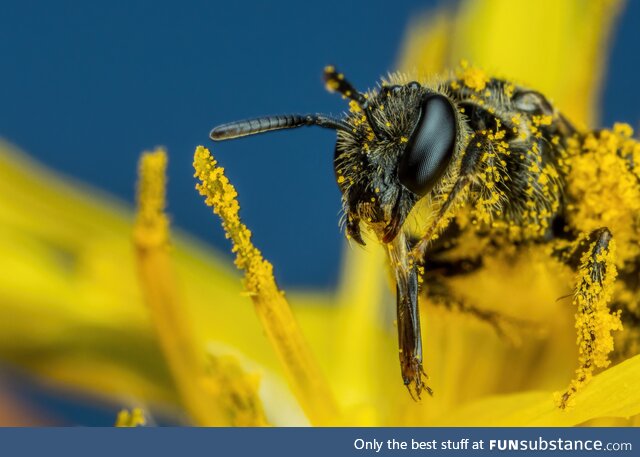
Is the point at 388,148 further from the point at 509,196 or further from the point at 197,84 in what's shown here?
the point at 197,84

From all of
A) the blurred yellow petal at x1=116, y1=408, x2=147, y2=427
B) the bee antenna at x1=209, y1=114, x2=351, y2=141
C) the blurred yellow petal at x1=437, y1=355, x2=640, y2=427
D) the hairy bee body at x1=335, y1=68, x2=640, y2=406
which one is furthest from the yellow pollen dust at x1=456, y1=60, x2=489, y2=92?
the blurred yellow petal at x1=116, y1=408, x2=147, y2=427

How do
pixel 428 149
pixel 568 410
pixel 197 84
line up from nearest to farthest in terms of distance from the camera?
pixel 428 149 → pixel 568 410 → pixel 197 84

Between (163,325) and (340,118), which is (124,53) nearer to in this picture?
(163,325)

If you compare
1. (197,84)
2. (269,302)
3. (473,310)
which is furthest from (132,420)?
(197,84)

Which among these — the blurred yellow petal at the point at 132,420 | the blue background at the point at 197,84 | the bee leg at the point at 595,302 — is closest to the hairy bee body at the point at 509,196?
the bee leg at the point at 595,302

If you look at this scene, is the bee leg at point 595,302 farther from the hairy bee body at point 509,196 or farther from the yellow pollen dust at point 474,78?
the yellow pollen dust at point 474,78
